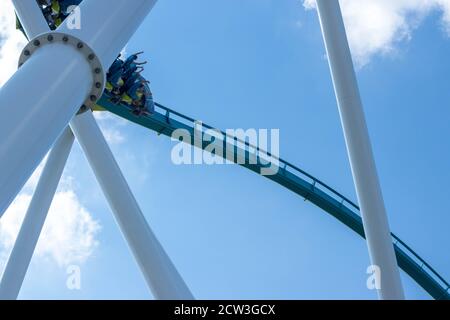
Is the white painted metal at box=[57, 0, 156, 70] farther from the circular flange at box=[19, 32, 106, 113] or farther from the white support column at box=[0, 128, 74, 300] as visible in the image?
the white support column at box=[0, 128, 74, 300]


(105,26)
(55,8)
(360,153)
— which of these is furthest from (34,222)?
(55,8)

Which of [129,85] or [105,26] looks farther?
[129,85]

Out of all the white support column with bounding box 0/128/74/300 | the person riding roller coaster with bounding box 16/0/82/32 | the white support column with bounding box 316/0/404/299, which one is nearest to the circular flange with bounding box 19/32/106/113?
Result: the white support column with bounding box 316/0/404/299

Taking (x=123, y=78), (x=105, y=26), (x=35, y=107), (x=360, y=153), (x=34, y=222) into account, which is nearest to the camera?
(x=35, y=107)

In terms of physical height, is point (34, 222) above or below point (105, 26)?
above

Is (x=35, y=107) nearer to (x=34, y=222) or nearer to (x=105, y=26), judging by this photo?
(x=105, y=26)

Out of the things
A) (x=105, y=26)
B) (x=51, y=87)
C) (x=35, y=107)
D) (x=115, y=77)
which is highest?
(x=115, y=77)

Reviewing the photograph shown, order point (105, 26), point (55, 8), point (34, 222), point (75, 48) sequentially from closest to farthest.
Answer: point (75, 48)
point (105, 26)
point (34, 222)
point (55, 8)
